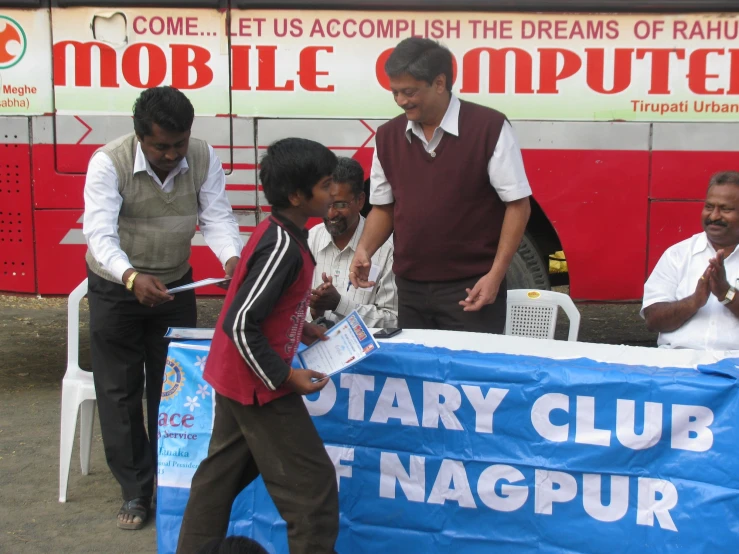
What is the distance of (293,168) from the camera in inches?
91.4

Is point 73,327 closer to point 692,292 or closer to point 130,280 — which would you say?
point 130,280

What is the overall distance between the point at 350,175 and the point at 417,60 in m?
0.74

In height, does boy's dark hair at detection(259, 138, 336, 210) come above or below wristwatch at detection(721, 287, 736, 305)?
above

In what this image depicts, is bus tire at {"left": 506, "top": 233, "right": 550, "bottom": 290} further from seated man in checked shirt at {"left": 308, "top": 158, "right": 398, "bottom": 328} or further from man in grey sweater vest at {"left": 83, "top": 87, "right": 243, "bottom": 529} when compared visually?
man in grey sweater vest at {"left": 83, "top": 87, "right": 243, "bottom": 529}

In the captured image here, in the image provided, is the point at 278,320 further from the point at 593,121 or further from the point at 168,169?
the point at 593,121

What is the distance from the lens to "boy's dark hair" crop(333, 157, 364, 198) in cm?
359

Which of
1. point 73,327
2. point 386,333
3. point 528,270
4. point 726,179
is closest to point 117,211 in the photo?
point 73,327

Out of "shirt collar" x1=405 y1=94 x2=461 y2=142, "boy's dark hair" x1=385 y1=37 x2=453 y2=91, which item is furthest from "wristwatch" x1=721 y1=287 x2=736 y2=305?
"boy's dark hair" x1=385 y1=37 x2=453 y2=91

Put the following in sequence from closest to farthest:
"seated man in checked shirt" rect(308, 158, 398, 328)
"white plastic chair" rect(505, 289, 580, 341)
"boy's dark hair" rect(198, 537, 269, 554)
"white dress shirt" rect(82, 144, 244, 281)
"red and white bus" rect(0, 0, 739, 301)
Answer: "boy's dark hair" rect(198, 537, 269, 554) < "white dress shirt" rect(82, 144, 244, 281) < "seated man in checked shirt" rect(308, 158, 398, 328) < "white plastic chair" rect(505, 289, 580, 341) < "red and white bus" rect(0, 0, 739, 301)

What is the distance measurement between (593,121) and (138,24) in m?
2.60

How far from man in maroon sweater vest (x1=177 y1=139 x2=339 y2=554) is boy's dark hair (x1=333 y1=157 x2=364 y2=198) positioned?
1.13 meters

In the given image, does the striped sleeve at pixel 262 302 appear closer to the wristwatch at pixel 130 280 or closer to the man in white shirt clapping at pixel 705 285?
the wristwatch at pixel 130 280

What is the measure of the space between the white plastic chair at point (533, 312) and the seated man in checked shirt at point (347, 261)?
23.0 inches

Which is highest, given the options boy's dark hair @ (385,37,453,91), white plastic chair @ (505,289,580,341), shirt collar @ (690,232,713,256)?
boy's dark hair @ (385,37,453,91)
